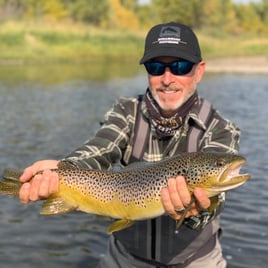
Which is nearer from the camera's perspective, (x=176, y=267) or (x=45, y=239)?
(x=176, y=267)

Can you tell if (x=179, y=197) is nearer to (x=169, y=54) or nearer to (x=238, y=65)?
(x=169, y=54)

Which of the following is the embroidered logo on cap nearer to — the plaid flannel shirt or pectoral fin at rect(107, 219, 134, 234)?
the plaid flannel shirt

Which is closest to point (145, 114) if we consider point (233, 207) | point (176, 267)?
point (176, 267)

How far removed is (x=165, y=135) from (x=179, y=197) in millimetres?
727

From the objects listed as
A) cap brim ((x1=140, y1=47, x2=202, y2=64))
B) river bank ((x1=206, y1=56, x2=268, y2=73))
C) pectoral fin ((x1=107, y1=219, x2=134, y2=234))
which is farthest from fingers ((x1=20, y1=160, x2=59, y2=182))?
river bank ((x1=206, y1=56, x2=268, y2=73))

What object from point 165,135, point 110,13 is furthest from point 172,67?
point 110,13

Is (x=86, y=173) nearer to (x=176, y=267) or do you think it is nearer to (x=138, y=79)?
(x=176, y=267)

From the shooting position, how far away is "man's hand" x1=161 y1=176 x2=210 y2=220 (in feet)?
9.09

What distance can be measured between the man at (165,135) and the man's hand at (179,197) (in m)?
0.37

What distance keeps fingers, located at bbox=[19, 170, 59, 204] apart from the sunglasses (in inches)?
37.4

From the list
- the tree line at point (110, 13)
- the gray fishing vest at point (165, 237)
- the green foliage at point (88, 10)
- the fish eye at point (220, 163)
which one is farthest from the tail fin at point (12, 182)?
the green foliage at point (88, 10)

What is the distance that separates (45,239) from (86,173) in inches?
142

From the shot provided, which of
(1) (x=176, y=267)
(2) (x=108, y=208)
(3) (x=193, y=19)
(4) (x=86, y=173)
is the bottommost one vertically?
(1) (x=176, y=267)

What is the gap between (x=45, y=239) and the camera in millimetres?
6586
